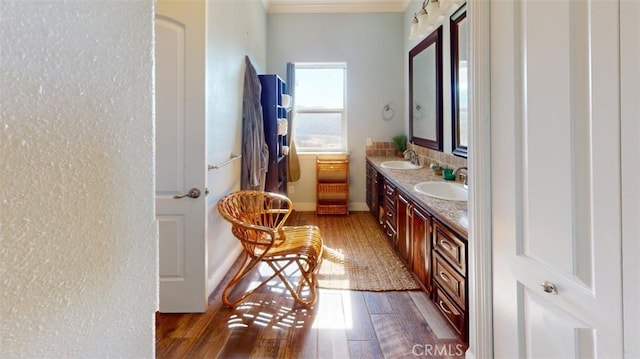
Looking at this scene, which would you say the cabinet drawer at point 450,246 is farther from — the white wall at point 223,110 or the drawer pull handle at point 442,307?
the white wall at point 223,110

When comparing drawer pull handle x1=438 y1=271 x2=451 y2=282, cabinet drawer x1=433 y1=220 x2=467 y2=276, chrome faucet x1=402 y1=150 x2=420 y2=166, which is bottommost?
drawer pull handle x1=438 y1=271 x2=451 y2=282

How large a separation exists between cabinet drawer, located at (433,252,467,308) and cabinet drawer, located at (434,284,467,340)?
0.16 ft

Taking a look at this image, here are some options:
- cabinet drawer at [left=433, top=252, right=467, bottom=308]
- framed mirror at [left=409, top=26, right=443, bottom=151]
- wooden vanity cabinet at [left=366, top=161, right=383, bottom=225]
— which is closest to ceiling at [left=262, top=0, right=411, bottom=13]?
framed mirror at [left=409, top=26, right=443, bottom=151]

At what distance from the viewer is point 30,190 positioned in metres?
0.27

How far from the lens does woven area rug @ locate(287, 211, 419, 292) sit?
9.03ft

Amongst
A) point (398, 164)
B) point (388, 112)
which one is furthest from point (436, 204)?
point (388, 112)

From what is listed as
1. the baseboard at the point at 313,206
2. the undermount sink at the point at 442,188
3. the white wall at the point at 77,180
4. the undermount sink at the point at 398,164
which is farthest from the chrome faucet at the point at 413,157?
the white wall at the point at 77,180

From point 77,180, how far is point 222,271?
2.66 m

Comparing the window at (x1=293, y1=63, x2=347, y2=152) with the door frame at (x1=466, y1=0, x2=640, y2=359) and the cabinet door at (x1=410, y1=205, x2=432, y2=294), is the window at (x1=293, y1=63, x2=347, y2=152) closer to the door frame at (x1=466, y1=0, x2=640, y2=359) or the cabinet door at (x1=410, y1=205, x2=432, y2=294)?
the cabinet door at (x1=410, y1=205, x2=432, y2=294)

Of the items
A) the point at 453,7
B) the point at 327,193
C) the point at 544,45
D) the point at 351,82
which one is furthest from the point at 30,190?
the point at 351,82

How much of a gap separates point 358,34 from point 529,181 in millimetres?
4577

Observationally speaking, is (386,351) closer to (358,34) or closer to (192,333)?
(192,333)
